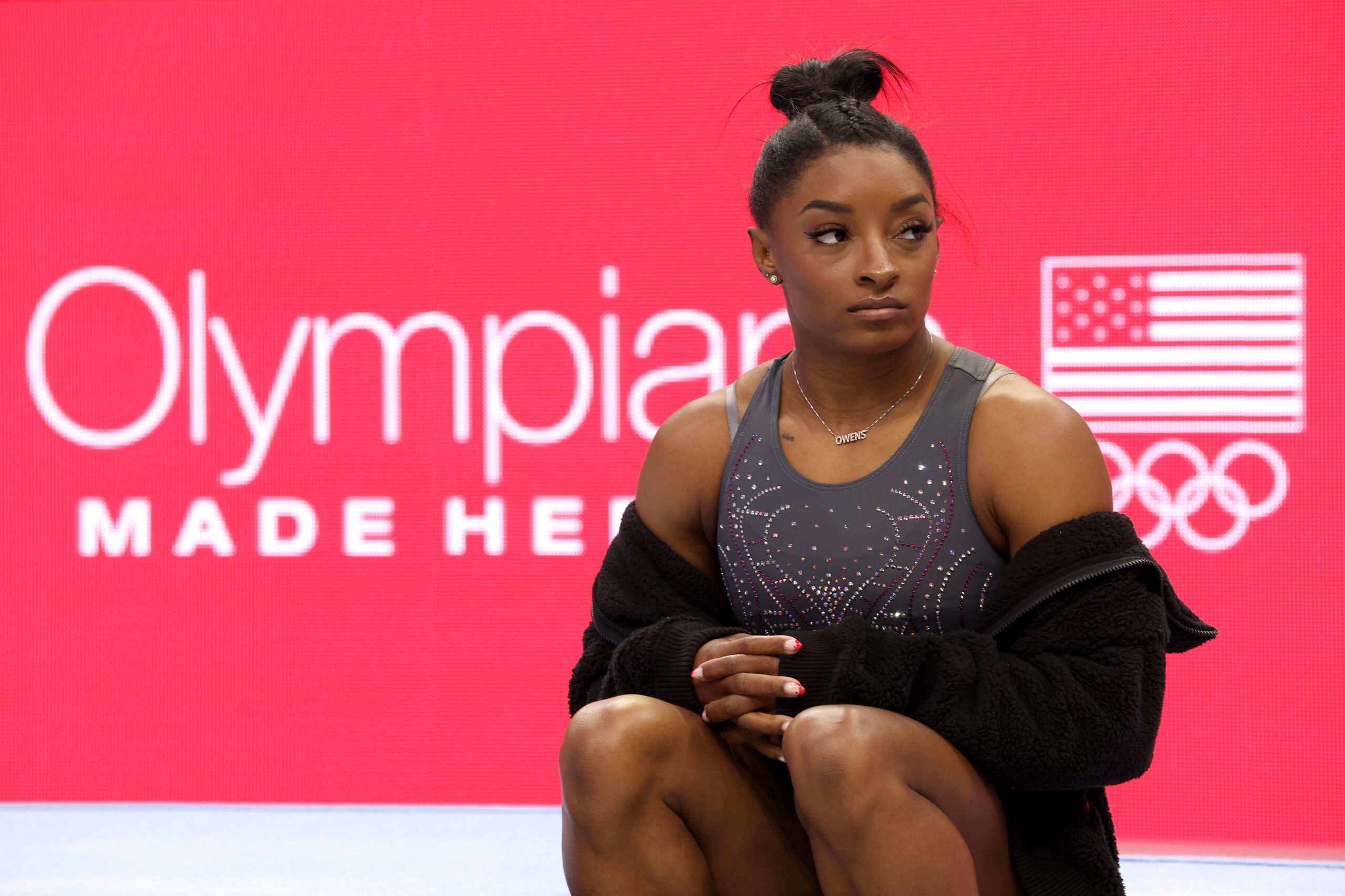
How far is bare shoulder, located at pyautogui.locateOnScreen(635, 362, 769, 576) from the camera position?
1.36 meters

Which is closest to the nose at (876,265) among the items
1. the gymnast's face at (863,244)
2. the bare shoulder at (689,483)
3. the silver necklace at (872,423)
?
the gymnast's face at (863,244)

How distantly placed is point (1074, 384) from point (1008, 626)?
113 cm

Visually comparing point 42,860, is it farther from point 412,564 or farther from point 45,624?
point 412,564

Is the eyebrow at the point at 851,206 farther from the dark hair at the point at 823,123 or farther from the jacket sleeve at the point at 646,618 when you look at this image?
the jacket sleeve at the point at 646,618

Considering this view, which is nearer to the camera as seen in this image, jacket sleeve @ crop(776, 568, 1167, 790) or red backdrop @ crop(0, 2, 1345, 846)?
jacket sleeve @ crop(776, 568, 1167, 790)

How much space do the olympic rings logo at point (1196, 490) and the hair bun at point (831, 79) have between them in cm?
104

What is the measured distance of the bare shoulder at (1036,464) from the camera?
1.16 metres

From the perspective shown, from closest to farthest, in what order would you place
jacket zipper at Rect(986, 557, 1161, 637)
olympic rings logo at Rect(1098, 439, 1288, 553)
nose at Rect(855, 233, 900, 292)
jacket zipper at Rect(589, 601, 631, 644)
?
jacket zipper at Rect(986, 557, 1161, 637) → nose at Rect(855, 233, 900, 292) → jacket zipper at Rect(589, 601, 631, 644) → olympic rings logo at Rect(1098, 439, 1288, 553)

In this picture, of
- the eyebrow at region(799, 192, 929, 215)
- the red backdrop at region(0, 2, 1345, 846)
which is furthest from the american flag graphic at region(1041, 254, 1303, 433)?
the eyebrow at region(799, 192, 929, 215)

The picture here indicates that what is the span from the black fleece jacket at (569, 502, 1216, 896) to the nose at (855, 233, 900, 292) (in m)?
0.26

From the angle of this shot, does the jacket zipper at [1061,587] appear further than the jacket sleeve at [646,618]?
No

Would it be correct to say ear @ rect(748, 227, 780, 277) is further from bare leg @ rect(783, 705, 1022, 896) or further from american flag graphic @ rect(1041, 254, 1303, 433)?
american flag graphic @ rect(1041, 254, 1303, 433)

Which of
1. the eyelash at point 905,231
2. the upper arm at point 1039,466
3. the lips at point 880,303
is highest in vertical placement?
the eyelash at point 905,231

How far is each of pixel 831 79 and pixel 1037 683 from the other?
2.00 feet
